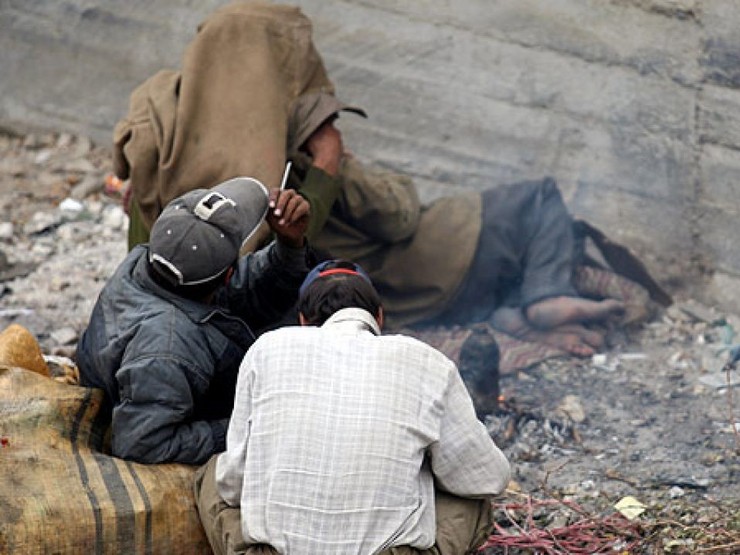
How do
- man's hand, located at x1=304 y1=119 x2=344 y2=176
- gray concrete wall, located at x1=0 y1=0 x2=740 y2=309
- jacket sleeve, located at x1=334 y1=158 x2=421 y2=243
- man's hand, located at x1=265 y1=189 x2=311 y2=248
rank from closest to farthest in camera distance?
man's hand, located at x1=265 y1=189 x2=311 y2=248, man's hand, located at x1=304 y1=119 x2=344 y2=176, jacket sleeve, located at x1=334 y1=158 x2=421 y2=243, gray concrete wall, located at x1=0 y1=0 x2=740 y2=309

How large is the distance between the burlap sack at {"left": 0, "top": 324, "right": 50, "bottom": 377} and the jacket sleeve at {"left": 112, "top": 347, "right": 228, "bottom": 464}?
0.62 m

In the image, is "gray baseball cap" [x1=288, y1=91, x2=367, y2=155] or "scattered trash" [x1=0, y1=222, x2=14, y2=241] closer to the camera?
"gray baseball cap" [x1=288, y1=91, x2=367, y2=155]

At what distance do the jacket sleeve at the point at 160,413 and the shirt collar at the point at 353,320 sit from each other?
49 centimetres

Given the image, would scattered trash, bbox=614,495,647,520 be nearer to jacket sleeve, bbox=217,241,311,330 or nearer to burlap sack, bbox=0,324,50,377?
jacket sleeve, bbox=217,241,311,330

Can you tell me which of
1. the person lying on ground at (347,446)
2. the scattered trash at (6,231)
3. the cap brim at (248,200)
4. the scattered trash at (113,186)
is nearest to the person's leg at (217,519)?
the person lying on ground at (347,446)

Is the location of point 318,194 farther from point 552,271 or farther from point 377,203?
point 552,271

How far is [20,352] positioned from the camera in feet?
14.5

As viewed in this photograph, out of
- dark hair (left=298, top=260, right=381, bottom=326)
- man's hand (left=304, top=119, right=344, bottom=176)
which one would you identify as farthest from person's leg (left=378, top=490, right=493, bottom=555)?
man's hand (left=304, top=119, right=344, bottom=176)

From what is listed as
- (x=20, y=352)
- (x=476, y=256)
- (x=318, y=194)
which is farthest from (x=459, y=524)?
(x=476, y=256)

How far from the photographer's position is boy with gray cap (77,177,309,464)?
3.82 meters

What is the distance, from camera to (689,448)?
510 cm

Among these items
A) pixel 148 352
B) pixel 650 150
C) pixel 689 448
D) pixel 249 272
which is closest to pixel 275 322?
pixel 249 272

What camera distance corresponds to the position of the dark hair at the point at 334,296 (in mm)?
3725

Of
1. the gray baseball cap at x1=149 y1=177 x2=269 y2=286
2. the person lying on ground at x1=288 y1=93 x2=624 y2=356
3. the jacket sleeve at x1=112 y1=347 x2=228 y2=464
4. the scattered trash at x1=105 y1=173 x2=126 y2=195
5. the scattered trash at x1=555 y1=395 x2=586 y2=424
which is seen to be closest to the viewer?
the jacket sleeve at x1=112 y1=347 x2=228 y2=464
